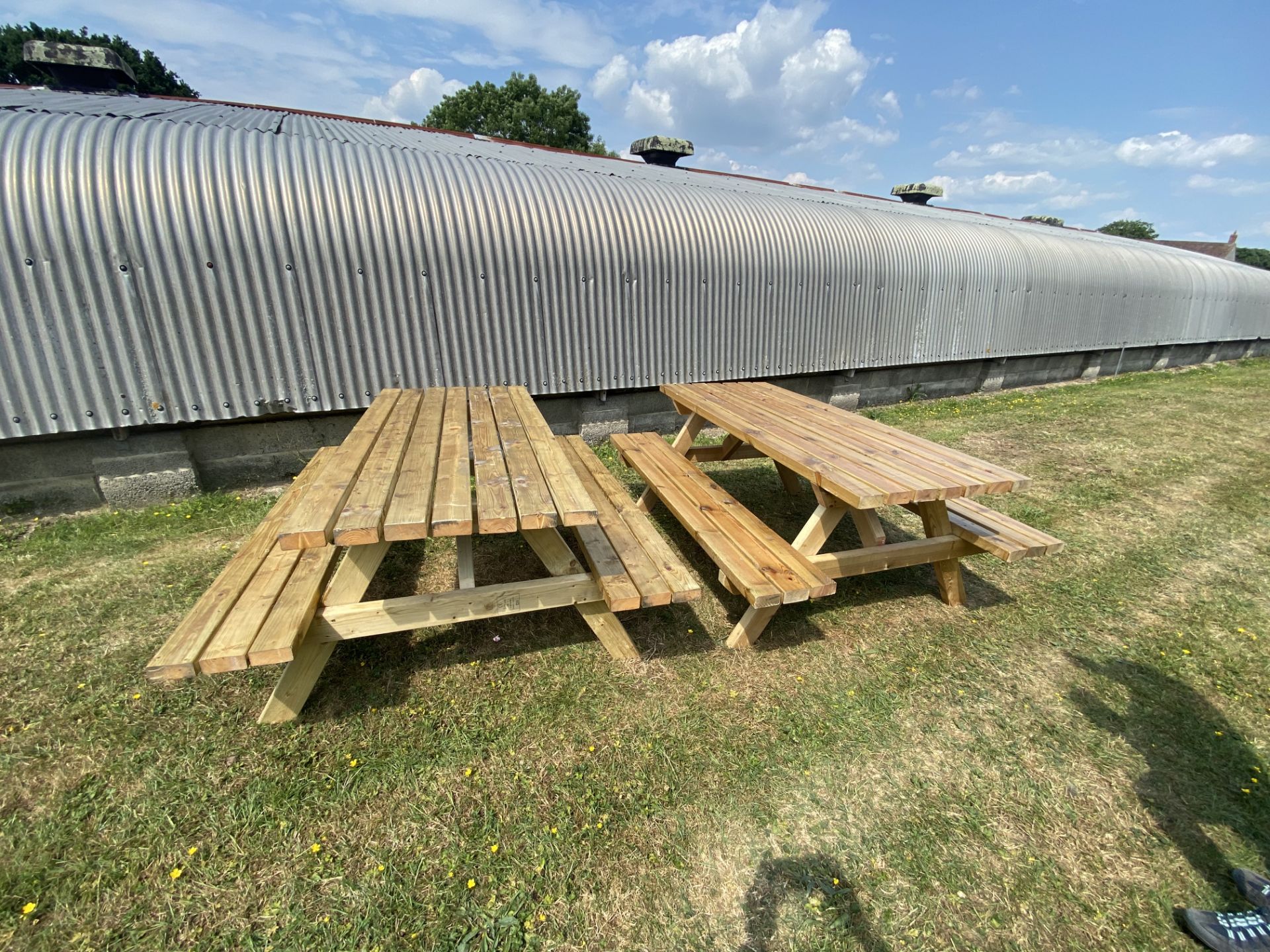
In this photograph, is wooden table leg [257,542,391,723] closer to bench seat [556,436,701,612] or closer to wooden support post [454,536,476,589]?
wooden support post [454,536,476,589]

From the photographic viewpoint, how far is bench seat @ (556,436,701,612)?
258 centimetres

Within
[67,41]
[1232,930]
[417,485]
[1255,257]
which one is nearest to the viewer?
[1232,930]

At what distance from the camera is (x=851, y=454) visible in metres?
3.29

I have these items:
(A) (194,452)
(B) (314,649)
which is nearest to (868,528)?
(B) (314,649)

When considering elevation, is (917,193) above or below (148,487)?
above

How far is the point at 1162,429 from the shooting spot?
809cm

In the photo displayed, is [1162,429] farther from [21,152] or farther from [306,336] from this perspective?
[21,152]

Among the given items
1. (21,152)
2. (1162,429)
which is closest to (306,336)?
(21,152)

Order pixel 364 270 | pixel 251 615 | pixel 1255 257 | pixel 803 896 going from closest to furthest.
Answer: pixel 803 896, pixel 251 615, pixel 364 270, pixel 1255 257

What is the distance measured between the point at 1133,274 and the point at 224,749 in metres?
18.0

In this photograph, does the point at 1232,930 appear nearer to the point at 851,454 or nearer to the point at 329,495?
the point at 851,454

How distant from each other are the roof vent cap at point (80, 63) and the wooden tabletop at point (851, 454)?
932 centimetres

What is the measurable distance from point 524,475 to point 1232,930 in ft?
10.4

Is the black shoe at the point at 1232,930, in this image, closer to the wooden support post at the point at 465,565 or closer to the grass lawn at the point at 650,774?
the grass lawn at the point at 650,774
